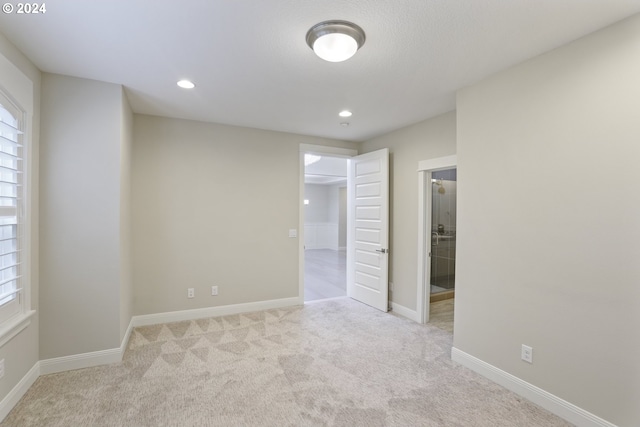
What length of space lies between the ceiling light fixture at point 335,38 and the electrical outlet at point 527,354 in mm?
2520

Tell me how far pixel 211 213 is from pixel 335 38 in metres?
2.81

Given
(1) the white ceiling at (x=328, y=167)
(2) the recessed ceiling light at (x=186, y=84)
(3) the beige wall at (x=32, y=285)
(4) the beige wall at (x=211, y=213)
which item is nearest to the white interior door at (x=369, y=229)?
(4) the beige wall at (x=211, y=213)

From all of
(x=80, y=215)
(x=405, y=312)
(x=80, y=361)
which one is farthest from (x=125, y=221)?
(x=405, y=312)

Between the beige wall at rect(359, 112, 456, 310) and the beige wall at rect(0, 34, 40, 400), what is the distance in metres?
3.82

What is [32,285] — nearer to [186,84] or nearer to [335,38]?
[186,84]

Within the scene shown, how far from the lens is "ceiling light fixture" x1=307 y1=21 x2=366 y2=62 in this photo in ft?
6.13

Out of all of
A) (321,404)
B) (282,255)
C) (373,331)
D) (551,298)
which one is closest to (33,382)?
(321,404)

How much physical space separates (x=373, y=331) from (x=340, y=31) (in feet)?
10.1

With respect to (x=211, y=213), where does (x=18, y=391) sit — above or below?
below

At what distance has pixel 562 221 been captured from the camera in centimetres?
210

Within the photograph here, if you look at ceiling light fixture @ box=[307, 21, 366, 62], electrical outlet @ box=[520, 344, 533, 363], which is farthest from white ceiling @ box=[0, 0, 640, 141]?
electrical outlet @ box=[520, 344, 533, 363]

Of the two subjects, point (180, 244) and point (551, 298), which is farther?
point (180, 244)

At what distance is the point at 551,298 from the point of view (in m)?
2.17

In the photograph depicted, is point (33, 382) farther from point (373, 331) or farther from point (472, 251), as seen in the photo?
point (472, 251)
